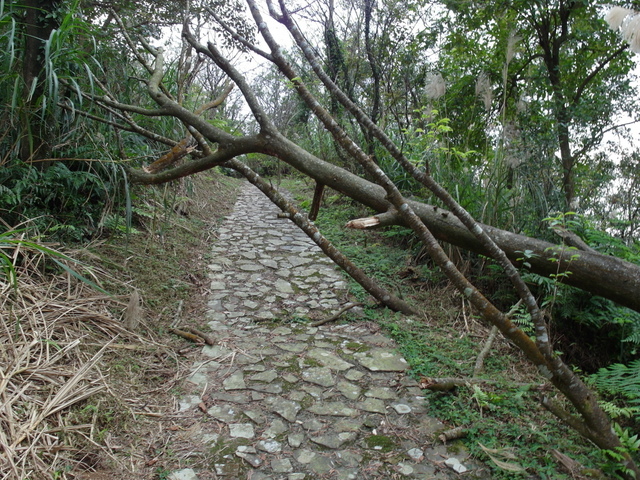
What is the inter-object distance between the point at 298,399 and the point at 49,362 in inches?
57.0

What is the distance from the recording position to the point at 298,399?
2586 mm

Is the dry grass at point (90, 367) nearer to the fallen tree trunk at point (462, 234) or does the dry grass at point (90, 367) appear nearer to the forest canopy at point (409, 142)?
the forest canopy at point (409, 142)

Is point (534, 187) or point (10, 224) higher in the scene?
point (534, 187)

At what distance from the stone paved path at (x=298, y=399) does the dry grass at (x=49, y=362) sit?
52 cm

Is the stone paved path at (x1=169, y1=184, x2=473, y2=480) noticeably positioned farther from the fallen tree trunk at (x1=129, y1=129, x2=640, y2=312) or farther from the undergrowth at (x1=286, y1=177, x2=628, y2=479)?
the fallen tree trunk at (x1=129, y1=129, x2=640, y2=312)

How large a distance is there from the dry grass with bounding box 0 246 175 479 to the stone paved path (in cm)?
52

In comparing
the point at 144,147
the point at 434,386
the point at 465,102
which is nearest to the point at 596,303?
the point at 434,386

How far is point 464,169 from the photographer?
4.60m

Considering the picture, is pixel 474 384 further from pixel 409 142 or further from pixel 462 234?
pixel 409 142

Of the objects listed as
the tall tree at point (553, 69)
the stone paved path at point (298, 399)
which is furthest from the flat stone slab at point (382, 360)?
the tall tree at point (553, 69)

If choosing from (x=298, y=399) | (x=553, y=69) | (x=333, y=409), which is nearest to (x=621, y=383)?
(x=333, y=409)

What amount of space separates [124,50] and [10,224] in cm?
275

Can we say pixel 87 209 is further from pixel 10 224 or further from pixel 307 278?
pixel 307 278

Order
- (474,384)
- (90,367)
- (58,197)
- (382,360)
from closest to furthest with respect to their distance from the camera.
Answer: (90,367) → (474,384) → (382,360) → (58,197)
